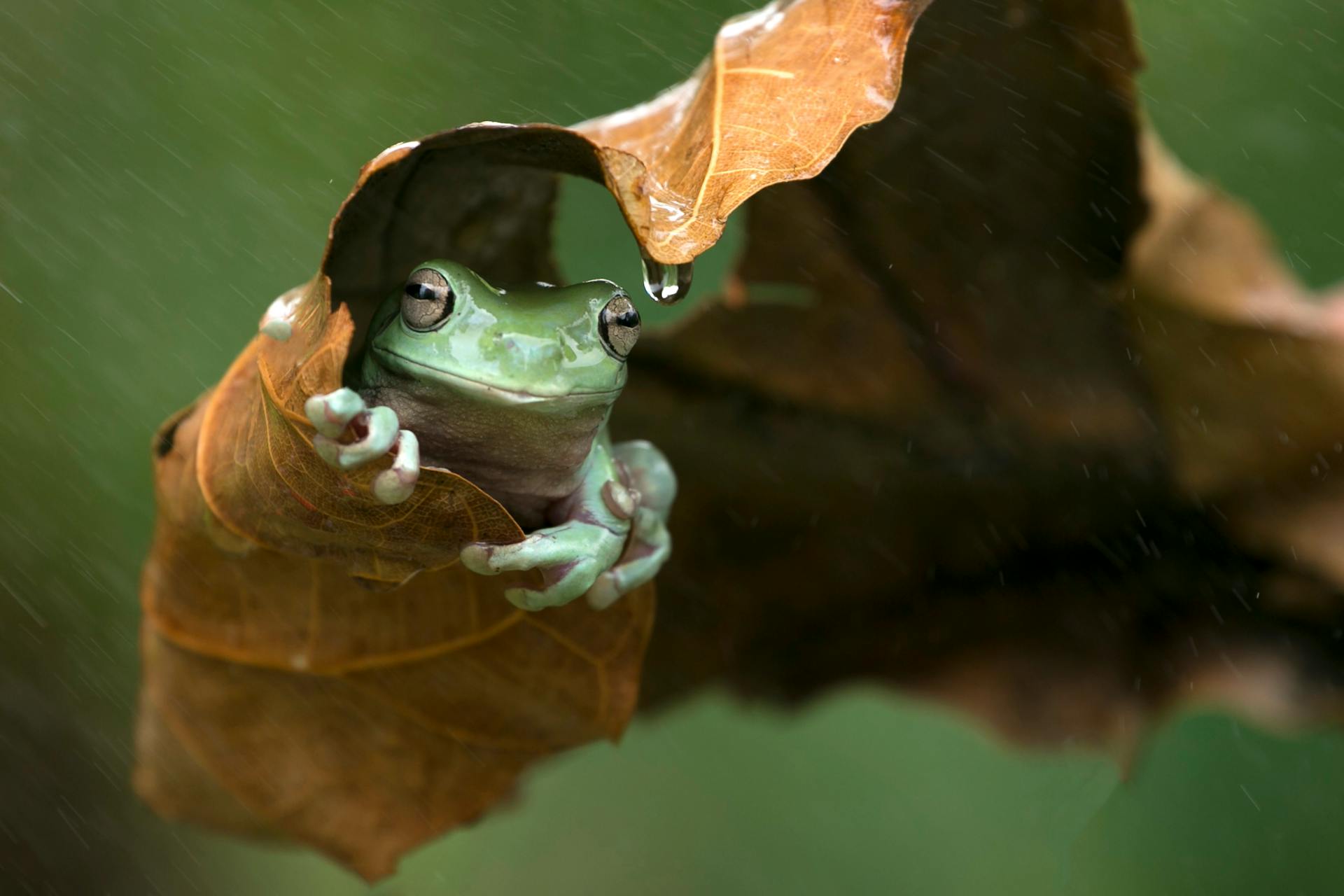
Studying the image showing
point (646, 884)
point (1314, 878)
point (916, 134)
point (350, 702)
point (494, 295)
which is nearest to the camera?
point (494, 295)

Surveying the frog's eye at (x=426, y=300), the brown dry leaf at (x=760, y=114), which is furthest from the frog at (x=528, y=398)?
the brown dry leaf at (x=760, y=114)

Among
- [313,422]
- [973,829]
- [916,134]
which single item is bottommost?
[973,829]

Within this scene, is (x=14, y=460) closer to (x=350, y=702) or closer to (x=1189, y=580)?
(x=350, y=702)

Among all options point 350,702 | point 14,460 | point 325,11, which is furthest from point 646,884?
point 325,11

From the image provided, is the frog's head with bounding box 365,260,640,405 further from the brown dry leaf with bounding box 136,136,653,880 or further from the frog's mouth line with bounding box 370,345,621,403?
the brown dry leaf with bounding box 136,136,653,880

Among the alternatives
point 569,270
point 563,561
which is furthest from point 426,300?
point 569,270

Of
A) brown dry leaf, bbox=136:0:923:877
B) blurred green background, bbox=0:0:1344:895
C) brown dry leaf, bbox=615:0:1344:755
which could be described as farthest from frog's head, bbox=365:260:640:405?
blurred green background, bbox=0:0:1344:895
